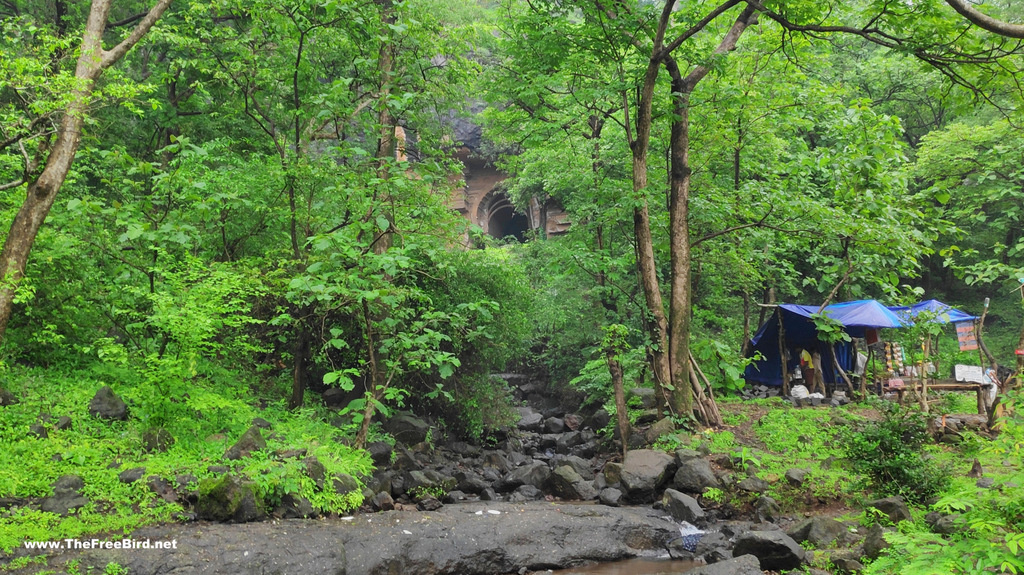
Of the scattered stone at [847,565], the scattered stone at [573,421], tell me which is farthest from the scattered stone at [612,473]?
the scattered stone at [573,421]

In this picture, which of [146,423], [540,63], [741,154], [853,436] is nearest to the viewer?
[146,423]

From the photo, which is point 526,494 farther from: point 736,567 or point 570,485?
point 736,567

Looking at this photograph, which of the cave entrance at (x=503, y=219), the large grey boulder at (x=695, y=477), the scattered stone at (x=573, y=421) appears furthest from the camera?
the cave entrance at (x=503, y=219)

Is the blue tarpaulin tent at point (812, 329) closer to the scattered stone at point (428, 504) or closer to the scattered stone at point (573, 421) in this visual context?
the scattered stone at point (573, 421)

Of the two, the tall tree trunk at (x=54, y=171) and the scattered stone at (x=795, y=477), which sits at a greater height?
the tall tree trunk at (x=54, y=171)

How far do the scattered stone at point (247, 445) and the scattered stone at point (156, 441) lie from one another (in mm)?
603

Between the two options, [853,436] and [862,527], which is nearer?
[862,527]

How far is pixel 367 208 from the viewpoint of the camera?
7.58m

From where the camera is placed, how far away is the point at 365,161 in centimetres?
808

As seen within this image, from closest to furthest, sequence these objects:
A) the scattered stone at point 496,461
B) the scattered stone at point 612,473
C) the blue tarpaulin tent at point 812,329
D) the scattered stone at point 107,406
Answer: the scattered stone at point 107,406 < the scattered stone at point 612,473 < the scattered stone at point 496,461 < the blue tarpaulin tent at point 812,329

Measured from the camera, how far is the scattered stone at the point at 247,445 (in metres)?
6.20

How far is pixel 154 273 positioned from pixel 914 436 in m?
8.91

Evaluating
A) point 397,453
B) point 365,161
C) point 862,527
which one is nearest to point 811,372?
point 862,527

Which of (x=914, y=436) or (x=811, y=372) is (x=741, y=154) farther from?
(x=914, y=436)
